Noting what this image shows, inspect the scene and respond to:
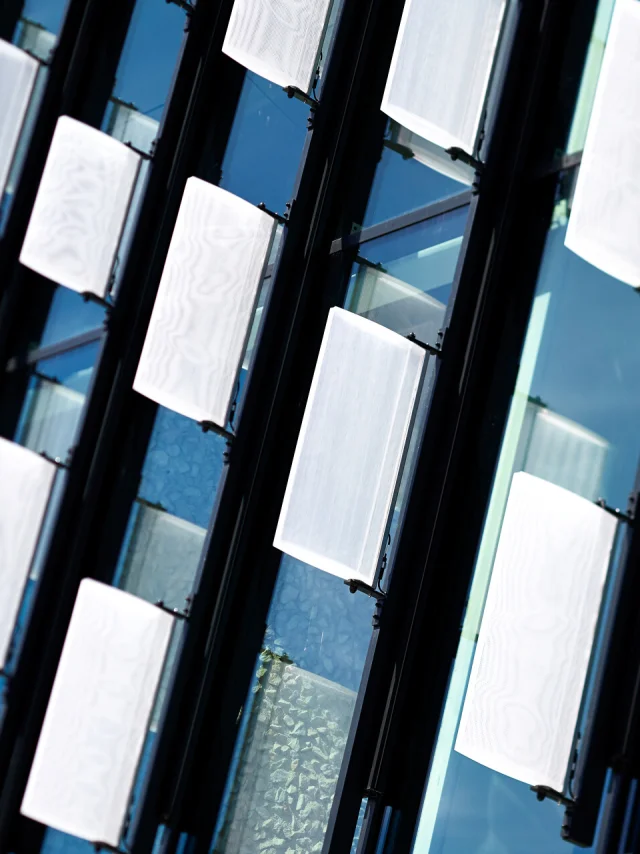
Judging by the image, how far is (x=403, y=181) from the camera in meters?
5.41

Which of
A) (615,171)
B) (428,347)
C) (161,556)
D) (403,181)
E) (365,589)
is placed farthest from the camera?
(161,556)

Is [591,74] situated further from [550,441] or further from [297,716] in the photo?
[297,716]

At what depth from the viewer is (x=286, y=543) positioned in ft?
15.6

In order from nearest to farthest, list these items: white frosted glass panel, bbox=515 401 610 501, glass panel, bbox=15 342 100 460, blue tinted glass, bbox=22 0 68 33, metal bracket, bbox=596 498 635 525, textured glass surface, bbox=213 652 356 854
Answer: metal bracket, bbox=596 498 635 525
white frosted glass panel, bbox=515 401 610 501
textured glass surface, bbox=213 652 356 854
glass panel, bbox=15 342 100 460
blue tinted glass, bbox=22 0 68 33

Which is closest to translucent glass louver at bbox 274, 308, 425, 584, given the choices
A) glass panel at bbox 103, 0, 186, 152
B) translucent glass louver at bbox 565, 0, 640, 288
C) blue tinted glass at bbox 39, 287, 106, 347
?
translucent glass louver at bbox 565, 0, 640, 288

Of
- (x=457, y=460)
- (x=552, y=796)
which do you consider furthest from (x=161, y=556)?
(x=552, y=796)

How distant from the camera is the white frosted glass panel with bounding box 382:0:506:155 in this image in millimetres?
4812

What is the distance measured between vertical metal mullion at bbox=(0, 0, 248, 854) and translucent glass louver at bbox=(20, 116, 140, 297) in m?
0.13

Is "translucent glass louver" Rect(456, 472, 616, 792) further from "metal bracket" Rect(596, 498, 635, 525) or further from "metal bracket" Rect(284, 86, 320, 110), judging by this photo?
"metal bracket" Rect(284, 86, 320, 110)

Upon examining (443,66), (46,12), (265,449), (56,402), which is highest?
(46,12)

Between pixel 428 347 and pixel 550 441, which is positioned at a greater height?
pixel 428 347

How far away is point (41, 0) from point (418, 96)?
3895 mm

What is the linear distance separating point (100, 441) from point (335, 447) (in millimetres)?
1762

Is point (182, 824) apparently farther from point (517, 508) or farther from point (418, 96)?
point (418, 96)
